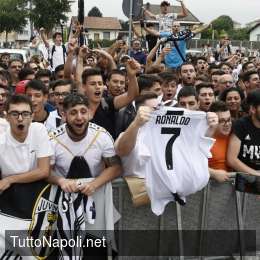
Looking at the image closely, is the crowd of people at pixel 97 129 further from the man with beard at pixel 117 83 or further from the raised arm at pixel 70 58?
the raised arm at pixel 70 58

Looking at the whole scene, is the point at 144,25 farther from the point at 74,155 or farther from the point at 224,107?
the point at 74,155

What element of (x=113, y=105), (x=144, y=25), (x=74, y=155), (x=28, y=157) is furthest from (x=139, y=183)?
(x=144, y=25)

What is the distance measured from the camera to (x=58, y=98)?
566 cm

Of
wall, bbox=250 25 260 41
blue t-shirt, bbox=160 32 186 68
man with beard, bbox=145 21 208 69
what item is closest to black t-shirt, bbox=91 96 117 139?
man with beard, bbox=145 21 208 69

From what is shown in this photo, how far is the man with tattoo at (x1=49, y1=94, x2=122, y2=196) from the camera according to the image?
4.18m

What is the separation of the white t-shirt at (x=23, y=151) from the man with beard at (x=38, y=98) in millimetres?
1114

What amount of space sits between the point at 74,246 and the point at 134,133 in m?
1.13

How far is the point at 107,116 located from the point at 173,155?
1238mm

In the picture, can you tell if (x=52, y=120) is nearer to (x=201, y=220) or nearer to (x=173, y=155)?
(x=173, y=155)

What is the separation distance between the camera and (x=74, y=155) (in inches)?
165

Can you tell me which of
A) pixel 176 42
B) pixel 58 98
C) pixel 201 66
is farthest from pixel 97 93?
pixel 176 42

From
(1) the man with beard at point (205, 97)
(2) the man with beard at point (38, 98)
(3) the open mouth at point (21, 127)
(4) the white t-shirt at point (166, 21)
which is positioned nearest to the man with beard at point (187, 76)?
(1) the man with beard at point (205, 97)

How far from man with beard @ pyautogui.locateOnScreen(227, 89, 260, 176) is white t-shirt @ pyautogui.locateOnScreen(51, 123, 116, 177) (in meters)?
1.26

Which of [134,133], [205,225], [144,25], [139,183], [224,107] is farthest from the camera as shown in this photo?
[144,25]
